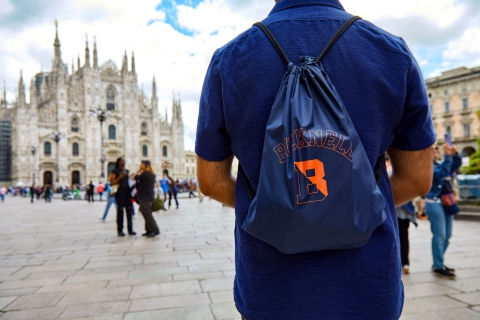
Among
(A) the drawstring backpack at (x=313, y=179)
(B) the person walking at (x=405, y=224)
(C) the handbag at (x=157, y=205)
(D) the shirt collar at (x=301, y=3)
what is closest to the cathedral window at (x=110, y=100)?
(C) the handbag at (x=157, y=205)

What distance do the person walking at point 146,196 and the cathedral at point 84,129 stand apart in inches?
1323

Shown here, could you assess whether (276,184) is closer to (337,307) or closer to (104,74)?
(337,307)

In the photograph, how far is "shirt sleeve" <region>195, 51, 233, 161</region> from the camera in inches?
44.8

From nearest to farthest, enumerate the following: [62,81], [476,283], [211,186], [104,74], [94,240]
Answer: [211,186], [476,283], [94,240], [62,81], [104,74]

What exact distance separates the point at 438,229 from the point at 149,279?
346 centimetres

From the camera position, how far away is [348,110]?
40.6 inches

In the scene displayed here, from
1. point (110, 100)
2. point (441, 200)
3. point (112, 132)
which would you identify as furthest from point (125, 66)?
point (441, 200)

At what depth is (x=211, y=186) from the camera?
130 cm

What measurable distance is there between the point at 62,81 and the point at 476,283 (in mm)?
48073

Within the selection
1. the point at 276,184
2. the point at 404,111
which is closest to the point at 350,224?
the point at 276,184

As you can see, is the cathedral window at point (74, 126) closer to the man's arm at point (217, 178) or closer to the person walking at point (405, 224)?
the person walking at point (405, 224)

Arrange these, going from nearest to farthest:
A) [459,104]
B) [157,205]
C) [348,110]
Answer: [348,110] → [157,205] → [459,104]

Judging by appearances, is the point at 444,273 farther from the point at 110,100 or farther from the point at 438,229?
the point at 110,100

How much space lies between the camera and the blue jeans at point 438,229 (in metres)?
4.09
